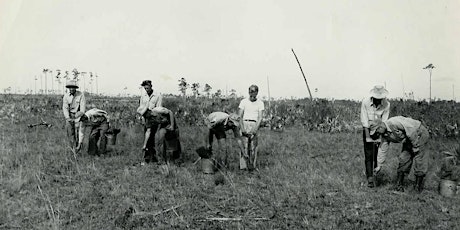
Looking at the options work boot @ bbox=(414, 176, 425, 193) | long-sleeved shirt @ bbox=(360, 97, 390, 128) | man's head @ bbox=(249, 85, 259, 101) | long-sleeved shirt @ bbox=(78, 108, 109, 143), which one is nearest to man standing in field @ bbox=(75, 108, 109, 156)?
long-sleeved shirt @ bbox=(78, 108, 109, 143)

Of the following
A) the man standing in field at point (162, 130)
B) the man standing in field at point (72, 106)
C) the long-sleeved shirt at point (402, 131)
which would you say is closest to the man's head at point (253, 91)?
the man standing in field at point (162, 130)

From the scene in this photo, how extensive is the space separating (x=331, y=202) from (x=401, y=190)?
159 centimetres

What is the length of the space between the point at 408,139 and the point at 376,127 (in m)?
0.56

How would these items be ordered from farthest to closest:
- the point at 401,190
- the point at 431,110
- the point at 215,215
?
the point at 431,110 < the point at 401,190 < the point at 215,215

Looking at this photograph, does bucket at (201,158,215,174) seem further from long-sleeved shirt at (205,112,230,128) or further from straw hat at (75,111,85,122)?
straw hat at (75,111,85,122)

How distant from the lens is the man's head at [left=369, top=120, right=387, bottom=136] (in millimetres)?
6609

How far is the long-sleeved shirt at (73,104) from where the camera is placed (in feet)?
31.7

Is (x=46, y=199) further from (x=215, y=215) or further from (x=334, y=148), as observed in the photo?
(x=334, y=148)

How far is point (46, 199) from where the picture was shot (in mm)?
6105

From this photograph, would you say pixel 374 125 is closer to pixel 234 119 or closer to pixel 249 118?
pixel 249 118

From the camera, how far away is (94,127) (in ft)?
32.1

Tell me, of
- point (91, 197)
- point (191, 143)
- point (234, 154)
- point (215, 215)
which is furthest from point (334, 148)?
point (91, 197)

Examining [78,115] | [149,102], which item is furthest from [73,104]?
[149,102]

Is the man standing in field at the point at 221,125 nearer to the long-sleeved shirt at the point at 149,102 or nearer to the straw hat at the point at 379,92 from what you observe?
the long-sleeved shirt at the point at 149,102
